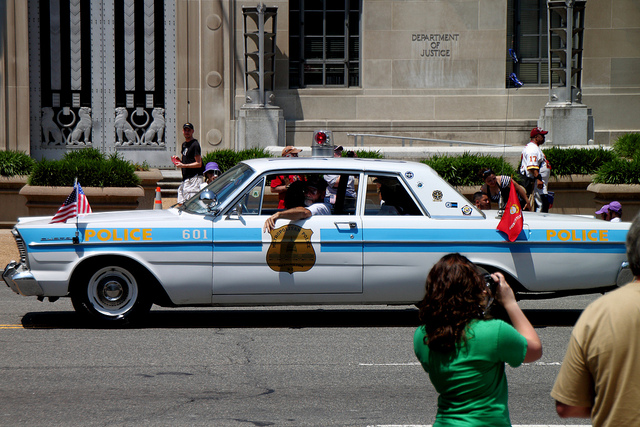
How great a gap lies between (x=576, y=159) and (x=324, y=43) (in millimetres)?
7155

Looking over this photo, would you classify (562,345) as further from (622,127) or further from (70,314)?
(622,127)

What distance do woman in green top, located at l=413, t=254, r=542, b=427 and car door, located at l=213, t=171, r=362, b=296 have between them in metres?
4.65

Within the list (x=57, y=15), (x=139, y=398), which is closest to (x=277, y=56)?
(x=57, y=15)

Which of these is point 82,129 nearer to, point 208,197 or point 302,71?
point 302,71

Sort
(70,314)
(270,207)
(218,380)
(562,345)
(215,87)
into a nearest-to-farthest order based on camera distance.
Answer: (218,380), (562,345), (270,207), (70,314), (215,87)

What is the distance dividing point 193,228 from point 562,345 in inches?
141

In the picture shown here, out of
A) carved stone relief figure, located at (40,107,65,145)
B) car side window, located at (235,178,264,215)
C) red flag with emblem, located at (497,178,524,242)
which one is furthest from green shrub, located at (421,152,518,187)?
carved stone relief figure, located at (40,107,65,145)

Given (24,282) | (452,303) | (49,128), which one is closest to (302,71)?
(49,128)

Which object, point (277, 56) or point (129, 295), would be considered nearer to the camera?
point (129, 295)

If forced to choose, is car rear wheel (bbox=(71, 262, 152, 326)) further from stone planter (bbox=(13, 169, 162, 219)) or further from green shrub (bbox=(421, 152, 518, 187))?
green shrub (bbox=(421, 152, 518, 187))

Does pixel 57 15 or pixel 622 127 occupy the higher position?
pixel 57 15

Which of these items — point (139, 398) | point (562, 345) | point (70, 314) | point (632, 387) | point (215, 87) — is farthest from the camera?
point (215, 87)

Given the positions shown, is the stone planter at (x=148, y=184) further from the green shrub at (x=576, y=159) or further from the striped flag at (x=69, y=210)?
the striped flag at (x=69, y=210)

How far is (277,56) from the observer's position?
64.5 ft
